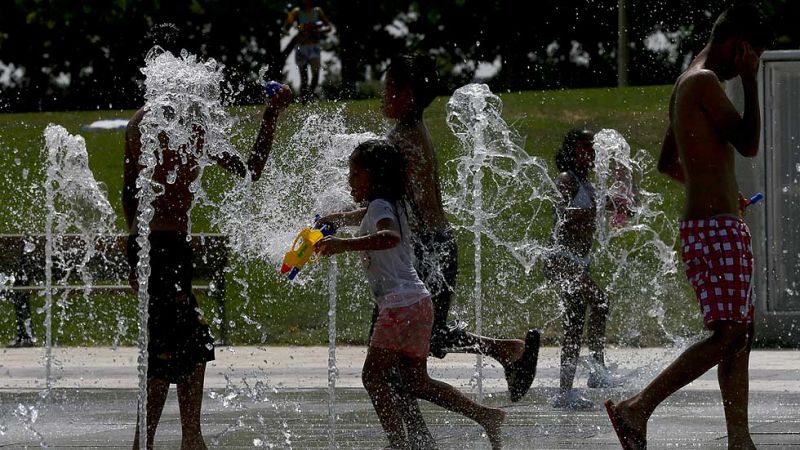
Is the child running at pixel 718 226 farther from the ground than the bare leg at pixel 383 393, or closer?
farther from the ground

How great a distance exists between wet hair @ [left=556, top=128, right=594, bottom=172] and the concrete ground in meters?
1.24

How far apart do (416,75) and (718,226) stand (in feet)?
5.01

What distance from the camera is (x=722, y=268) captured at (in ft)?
17.9

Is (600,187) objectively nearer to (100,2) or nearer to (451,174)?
(451,174)

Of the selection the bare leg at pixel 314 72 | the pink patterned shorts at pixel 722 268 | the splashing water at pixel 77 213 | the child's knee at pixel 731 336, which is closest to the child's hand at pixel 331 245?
the pink patterned shorts at pixel 722 268

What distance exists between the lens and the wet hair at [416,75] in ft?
20.9

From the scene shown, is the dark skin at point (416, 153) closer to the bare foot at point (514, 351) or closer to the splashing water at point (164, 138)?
the bare foot at point (514, 351)

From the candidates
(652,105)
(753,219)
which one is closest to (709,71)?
(753,219)

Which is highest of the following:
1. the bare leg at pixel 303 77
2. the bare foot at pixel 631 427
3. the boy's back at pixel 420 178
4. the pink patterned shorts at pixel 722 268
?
the bare leg at pixel 303 77

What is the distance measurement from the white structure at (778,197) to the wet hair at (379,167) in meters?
5.64

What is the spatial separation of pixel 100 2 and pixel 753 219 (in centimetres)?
2035

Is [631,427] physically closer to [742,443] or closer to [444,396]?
[742,443]

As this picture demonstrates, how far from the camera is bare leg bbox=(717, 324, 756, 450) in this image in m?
5.56

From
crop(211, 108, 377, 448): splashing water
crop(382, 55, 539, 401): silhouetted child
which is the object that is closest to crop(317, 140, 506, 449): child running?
crop(382, 55, 539, 401): silhouetted child
